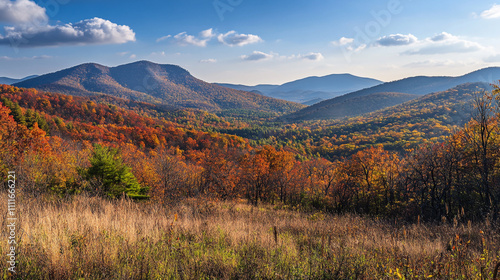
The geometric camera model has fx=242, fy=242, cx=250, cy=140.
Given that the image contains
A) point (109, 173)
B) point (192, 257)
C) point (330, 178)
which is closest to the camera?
point (192, 257)

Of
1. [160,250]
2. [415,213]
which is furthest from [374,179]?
[160,250]

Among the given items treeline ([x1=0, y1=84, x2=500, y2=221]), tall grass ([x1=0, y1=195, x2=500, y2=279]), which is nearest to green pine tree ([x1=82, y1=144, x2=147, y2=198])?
treeline ([x1=0, y1=84, x2=500, y2=221])

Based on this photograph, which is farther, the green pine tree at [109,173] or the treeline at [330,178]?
the green pine tree at [109,173]

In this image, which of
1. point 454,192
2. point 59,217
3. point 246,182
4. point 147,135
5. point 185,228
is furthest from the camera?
point 147,135

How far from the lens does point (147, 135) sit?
104 metres

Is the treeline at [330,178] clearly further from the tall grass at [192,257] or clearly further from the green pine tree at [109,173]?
the tall grass at [192,257]

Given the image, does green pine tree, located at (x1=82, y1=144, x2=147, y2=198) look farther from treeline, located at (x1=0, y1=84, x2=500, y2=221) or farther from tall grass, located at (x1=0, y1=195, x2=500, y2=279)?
tall grass, located at (x1=0, y1=195, x2=500, y2=279)

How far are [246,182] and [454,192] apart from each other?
23558 millimetres

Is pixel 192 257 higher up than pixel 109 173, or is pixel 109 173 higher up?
pixel 192 257

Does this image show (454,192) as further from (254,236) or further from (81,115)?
(81,115)

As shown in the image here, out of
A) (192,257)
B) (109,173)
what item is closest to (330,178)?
(109,173)

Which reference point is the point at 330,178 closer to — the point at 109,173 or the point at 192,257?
the point at 109,173

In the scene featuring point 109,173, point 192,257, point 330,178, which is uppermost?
point 192,257

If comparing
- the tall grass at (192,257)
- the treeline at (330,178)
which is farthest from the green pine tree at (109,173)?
the tall grass at (192,257)
